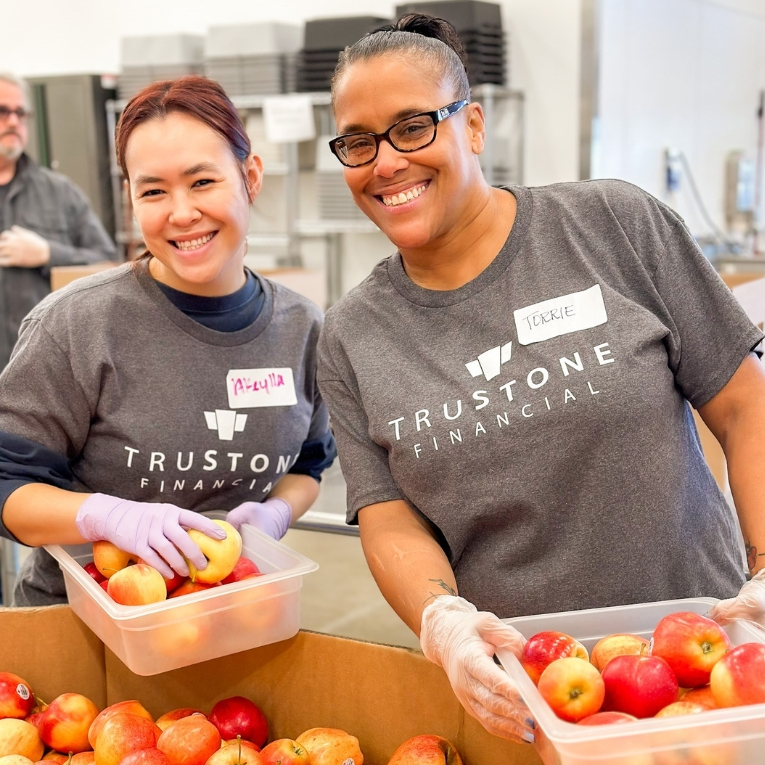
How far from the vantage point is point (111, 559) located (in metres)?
1.36

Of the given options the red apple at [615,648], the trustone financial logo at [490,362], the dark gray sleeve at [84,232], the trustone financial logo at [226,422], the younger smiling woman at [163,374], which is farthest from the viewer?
the dark gray sleeve at [84,232]

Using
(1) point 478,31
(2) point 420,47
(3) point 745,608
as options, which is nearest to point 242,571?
(3) point 745,608

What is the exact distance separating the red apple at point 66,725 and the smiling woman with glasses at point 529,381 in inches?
18.6

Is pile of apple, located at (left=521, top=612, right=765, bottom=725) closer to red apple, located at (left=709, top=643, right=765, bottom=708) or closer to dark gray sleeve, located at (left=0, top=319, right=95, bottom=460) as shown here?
red apple, located at (left=709, top=643, right=765, bottom=708)

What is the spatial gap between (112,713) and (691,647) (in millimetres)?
789

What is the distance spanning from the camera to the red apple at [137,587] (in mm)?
1242

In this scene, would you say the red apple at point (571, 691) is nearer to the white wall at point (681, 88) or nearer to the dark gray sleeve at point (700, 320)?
the dark gray sleeve at point (700, 320)

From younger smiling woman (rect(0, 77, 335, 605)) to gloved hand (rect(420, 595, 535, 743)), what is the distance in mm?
405

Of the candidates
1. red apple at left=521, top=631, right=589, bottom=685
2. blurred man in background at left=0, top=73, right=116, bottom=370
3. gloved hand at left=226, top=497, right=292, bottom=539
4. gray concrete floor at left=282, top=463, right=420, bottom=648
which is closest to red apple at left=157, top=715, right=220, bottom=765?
gloved hand at left=226, top=497, right=292, bottom=539

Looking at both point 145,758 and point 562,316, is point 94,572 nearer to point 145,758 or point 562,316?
point 145,758

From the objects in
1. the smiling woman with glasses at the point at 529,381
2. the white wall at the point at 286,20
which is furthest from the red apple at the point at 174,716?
the white wall at the point at 286,20

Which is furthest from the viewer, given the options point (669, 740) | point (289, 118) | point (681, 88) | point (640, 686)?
point (681, 88)

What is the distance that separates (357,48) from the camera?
1298 mm

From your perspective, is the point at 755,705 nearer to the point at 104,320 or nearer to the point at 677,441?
the point at 677,441
